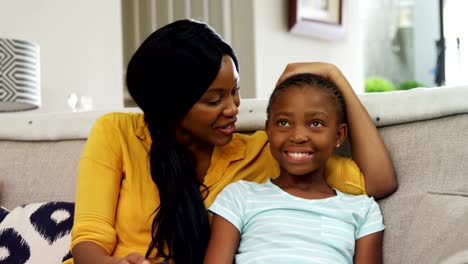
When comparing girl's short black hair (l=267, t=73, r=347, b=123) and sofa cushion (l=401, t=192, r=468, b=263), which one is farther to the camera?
girl's short black hair (l=267, t=73, r=347, b=123)

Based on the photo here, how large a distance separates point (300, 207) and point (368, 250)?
143 mm

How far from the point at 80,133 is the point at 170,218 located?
0.55 meters

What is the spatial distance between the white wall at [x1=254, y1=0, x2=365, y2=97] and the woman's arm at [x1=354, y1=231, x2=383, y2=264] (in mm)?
2647

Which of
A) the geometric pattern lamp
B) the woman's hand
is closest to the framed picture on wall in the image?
the geometric pattern lamp

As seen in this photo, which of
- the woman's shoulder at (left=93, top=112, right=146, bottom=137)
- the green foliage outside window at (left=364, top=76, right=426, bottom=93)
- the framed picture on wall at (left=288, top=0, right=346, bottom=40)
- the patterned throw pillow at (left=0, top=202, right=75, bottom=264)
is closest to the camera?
the woman's shoulder at (left=93, top=112, right=146, bottom=137)

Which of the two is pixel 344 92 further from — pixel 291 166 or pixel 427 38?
pixel 427 38

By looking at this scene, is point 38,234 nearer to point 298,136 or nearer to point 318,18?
point 298,136

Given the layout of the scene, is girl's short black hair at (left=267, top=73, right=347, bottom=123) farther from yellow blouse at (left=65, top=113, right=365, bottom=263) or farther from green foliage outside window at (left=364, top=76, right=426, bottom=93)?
green foliage outside window at (left=364, top=76, right=426, bottom=93)

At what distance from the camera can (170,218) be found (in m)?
1.30

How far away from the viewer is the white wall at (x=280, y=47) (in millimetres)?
3920

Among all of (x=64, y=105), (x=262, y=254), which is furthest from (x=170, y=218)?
(x=64, y=105)

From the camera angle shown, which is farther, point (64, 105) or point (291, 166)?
point (64, 105)

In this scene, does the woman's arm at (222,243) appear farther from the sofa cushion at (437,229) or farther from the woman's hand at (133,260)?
the sofa cushion at (437,229)

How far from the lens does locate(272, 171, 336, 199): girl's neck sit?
131cm
